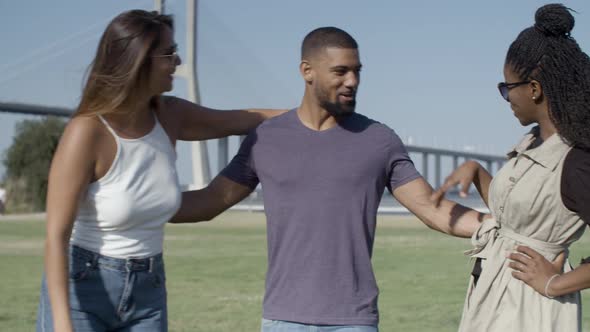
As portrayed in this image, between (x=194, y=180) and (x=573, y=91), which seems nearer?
(x=573, y=91)

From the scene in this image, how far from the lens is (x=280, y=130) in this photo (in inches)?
144

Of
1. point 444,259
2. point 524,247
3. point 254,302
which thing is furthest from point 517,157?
point 444,259

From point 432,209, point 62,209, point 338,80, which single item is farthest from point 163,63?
point 432,209

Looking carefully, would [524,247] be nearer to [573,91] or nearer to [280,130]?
[573,91]

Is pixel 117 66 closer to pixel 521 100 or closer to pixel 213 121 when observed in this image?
pixel 213 121

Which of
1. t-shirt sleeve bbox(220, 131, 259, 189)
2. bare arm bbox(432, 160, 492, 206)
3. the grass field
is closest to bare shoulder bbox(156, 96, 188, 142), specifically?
t-shirt sleeve bbox(220, 131, 259, 189)

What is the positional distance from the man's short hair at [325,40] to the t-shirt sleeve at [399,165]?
352 millimetres

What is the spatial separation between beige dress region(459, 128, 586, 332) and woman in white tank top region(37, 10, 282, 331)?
38.7 inches

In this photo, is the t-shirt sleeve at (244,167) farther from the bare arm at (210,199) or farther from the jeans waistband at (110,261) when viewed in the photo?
the jeans waistband at (110,261)

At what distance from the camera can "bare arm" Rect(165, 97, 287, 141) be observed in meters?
3.72

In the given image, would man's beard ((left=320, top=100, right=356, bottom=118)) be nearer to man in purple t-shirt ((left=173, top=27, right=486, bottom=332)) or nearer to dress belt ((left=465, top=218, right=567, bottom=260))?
man in purple t-shirt ((left=173, top=27, right=486, bottom=332))

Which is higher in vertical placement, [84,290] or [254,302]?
[84,290]

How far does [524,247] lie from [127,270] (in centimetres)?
117

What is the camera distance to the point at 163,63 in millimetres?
3150
